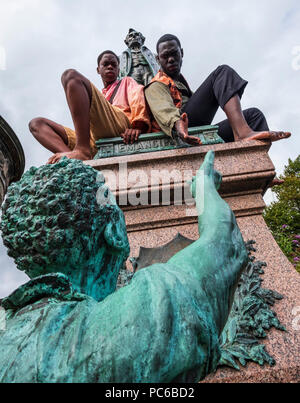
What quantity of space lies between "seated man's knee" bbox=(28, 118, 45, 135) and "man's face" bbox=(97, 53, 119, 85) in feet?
3.95

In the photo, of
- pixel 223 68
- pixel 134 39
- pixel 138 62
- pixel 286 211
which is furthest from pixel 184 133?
pixel 286 211

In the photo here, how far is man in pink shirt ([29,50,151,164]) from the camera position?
243cm

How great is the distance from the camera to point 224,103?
8.65ft

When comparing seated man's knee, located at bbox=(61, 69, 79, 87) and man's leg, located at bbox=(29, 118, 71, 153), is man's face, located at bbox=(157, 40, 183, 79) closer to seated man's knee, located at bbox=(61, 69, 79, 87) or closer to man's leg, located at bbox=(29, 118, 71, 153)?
seated man's knee, located at bbox=(61, 69, 79, 87)

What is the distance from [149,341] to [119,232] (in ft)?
1.21

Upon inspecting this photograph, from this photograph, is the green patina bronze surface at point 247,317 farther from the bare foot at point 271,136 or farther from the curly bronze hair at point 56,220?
the bare foot at point 271,136

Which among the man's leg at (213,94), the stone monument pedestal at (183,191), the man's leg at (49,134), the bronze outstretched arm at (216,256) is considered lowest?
the bronze outstretched arm at (216,256)

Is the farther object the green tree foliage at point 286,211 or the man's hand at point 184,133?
the green tree foliage at point 286,211

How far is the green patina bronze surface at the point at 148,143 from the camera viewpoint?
2.53 m

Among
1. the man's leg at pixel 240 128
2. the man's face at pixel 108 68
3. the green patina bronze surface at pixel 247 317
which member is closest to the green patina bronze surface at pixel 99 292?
the green patina bronze surface at pixel 247 317

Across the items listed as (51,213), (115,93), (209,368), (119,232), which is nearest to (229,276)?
(209,368)

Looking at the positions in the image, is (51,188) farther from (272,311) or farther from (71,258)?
(272,311)

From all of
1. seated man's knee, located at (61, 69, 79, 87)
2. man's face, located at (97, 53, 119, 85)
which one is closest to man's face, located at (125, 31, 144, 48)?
man's face, located at (97, 53, 119, 85)

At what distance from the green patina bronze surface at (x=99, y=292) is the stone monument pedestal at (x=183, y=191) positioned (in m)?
1.03
